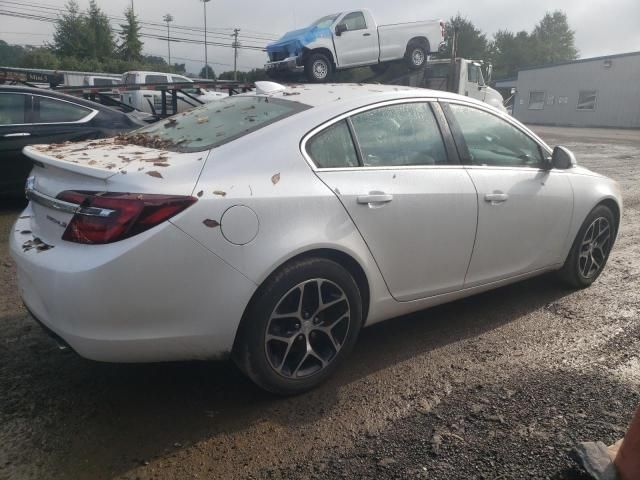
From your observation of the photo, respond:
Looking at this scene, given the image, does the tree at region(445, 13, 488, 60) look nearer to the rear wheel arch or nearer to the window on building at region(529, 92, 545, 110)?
the window on building at region(529, 92, 545, 110)

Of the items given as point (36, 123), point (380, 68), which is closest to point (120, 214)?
point (36, 123)

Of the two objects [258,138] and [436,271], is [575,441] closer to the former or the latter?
[436,271]

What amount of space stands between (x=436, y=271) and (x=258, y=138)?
137 cm

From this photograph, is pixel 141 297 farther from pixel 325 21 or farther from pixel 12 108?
pixel 325 21

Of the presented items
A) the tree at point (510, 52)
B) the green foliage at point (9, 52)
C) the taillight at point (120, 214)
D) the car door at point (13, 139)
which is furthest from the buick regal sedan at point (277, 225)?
the tree at point (510, 52)

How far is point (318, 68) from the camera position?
13.9 meters

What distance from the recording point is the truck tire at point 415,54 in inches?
610

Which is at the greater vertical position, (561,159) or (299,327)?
(561,159)

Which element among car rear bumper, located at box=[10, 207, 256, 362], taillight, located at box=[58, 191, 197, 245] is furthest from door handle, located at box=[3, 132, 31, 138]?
taillight, located at box=[58, 191, 197, 245]

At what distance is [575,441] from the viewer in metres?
2.51

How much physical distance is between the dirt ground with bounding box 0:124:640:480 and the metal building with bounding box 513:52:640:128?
37.3m

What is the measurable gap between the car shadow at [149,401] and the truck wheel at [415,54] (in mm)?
13295

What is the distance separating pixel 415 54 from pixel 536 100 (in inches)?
1181

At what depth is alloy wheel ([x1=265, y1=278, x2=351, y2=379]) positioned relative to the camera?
8.94 feet
